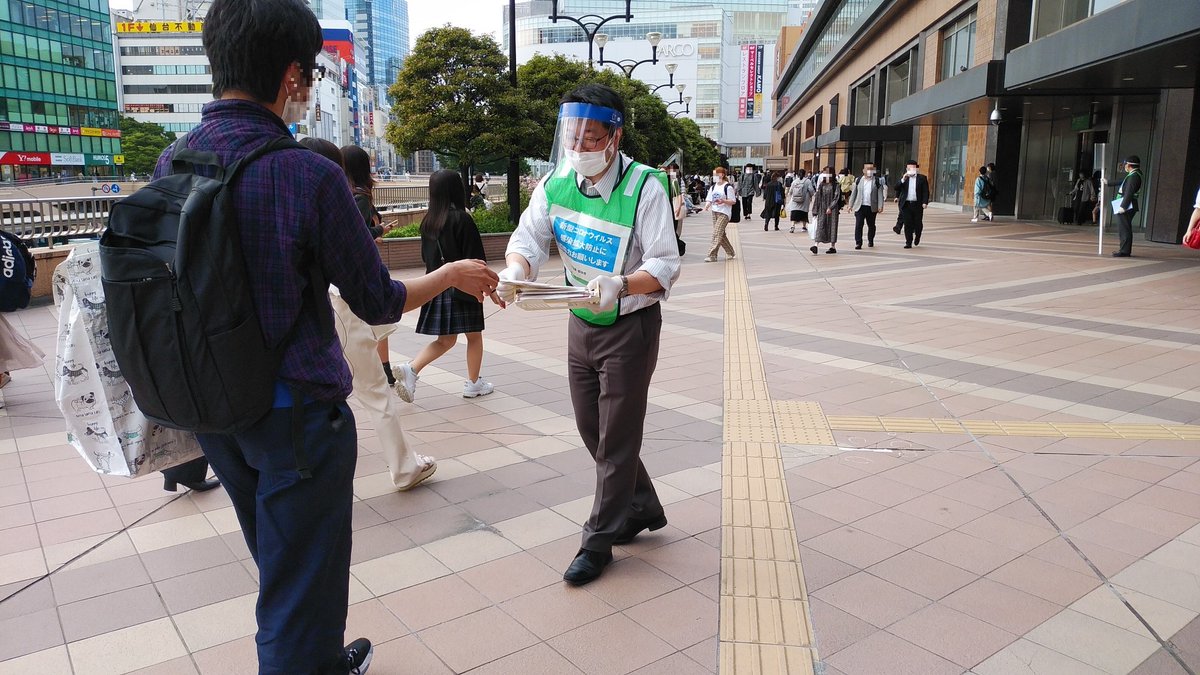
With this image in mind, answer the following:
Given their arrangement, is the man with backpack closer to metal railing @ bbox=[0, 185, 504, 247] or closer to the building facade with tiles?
metal railing @ bbox=[0, 185, 504, 247]

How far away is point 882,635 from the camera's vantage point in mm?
2818

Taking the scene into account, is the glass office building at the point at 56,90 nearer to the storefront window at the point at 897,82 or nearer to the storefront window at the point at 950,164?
the storefront window at the point at 897,82

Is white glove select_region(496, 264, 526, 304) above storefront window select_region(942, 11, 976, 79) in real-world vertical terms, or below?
below

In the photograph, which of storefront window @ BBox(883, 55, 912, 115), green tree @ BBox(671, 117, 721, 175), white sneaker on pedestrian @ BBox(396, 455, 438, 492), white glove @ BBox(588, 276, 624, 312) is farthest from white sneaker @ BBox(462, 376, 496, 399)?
green tree @ BBox(671, 117, 721, 175)

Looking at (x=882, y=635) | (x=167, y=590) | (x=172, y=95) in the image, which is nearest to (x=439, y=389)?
(x=167, y=590)

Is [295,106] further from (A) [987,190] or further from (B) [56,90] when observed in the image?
(B) [56,90]

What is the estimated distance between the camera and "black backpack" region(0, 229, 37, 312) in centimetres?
521

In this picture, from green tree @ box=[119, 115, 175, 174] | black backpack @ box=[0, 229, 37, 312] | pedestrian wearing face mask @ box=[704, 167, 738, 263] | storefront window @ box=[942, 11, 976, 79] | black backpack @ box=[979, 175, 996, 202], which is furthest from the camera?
green tree @ box=[119, 115, 175, 174]

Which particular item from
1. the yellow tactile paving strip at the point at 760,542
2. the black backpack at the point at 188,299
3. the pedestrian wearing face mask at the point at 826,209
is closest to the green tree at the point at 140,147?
the pedestrian wearing face mask at the point at 826,209

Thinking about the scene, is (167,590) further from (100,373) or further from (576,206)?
(576,206)

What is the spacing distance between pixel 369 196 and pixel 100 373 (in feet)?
10.7

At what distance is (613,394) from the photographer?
3076 mm

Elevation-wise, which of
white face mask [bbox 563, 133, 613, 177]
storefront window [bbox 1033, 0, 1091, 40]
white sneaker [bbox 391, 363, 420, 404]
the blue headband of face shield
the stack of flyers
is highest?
storefront window [bbox 1033, 0, 1091, 40]

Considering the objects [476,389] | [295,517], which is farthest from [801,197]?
[295,517]
